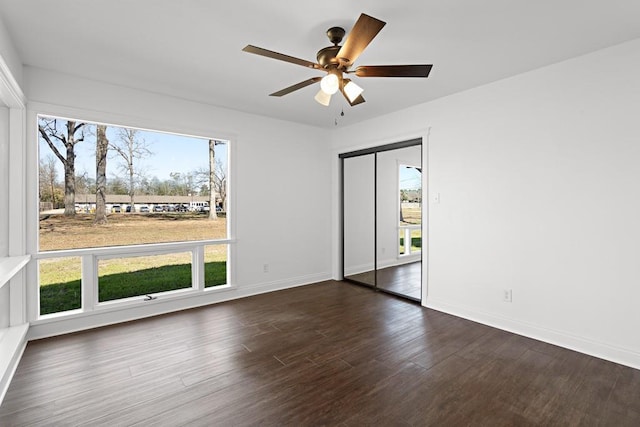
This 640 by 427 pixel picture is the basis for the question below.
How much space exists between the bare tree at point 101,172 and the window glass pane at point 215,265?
130 cm

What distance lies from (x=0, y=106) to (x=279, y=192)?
3025 mm

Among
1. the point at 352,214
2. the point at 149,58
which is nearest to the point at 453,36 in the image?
the point at 149,58

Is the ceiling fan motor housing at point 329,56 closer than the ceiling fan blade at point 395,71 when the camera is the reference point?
No

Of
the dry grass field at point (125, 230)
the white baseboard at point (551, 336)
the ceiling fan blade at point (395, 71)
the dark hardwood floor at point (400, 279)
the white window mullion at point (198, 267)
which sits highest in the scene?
the ceiling fan blade at point (395, 71)

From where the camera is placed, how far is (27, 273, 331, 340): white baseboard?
3.03 m

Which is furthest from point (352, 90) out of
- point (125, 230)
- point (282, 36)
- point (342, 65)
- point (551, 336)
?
point (125, 230)

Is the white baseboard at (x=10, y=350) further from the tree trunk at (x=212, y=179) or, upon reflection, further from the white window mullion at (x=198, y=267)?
the tree trunk at (x=212, y=179)

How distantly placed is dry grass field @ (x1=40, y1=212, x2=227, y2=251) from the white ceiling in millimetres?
1638

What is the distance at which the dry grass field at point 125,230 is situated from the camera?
3424 millimetres

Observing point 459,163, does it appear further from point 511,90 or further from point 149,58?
point 149,58

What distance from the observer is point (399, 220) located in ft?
14.5

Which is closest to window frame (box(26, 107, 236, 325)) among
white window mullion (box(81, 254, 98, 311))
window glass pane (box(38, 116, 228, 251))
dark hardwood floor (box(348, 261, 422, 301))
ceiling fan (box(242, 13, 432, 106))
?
white window mullion (box(81, 254, 98, 311))

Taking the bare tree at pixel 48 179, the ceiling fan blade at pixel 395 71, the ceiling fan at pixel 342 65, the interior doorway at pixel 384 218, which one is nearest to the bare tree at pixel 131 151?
the bare tree at pixel 48 179

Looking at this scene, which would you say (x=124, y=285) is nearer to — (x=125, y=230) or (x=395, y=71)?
(x=125, y=230)
